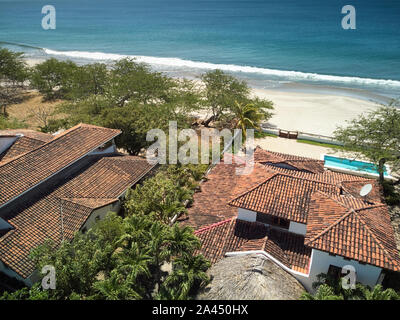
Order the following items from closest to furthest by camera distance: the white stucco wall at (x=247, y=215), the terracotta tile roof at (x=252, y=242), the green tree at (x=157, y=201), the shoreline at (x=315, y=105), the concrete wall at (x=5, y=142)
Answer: the terracotta tile roof at (x=252, y=242), the white stucco wall at (x=247, y=215), the green tree at (x=157, y=201), the concrete wall at (x=5, y=142), the shoreline at (x=315, y=105)

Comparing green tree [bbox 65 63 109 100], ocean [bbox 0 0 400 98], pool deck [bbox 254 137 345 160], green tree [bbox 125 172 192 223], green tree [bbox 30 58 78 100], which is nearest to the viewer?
green tree [bbox 125 172 192 223]

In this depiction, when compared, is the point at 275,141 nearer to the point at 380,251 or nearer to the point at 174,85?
the point at 174,85

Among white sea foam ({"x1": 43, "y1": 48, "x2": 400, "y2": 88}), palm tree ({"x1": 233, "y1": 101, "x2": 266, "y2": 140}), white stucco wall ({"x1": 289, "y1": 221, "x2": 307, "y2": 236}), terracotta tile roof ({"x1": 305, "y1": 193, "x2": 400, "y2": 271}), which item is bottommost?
white stucco wall ({"x1": 289, "y1": 221, "x2": 307, "y2": 236})

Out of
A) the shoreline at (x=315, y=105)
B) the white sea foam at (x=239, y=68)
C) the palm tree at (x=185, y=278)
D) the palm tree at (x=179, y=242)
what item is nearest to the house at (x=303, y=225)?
the palm tree at (x=185, y=278)

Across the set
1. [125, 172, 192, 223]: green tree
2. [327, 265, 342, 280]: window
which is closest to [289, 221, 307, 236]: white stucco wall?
[327, 265, 342, 280]: window

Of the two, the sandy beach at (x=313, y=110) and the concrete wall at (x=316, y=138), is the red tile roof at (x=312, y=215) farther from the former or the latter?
the sandy beach at (x=313, y=110)

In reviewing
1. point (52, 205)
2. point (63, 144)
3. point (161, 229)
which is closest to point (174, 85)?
point (63, 144)

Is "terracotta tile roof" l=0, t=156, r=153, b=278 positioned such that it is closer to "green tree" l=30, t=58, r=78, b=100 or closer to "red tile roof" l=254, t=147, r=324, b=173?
"red tile roof" l=254, t=147, r=324, b=173
